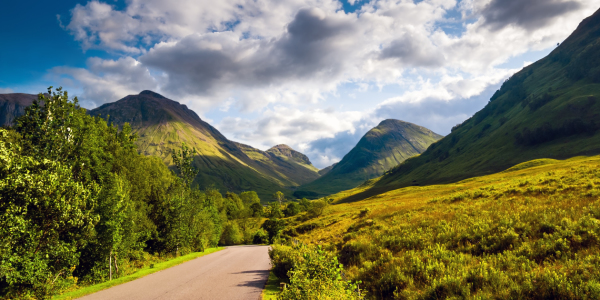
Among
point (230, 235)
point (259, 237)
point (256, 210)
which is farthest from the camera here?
point (256, 210)

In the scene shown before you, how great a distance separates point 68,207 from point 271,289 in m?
19.2

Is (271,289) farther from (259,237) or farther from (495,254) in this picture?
(259,237)

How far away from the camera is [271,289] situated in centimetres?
1869

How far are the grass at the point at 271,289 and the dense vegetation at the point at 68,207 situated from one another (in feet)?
58.8

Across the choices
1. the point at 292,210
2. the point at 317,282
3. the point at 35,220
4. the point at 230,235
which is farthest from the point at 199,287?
the point at 292,210

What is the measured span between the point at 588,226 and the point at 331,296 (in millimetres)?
13918

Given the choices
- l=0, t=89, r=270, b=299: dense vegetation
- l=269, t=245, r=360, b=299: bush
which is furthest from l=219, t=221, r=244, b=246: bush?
l=269, t=245, r=360, b=299: bush

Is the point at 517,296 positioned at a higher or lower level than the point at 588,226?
lower

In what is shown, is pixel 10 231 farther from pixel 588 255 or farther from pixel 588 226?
pixel 588 226

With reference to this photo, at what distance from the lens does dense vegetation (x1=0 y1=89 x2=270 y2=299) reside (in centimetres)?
1975

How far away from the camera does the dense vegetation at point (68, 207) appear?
19.8m

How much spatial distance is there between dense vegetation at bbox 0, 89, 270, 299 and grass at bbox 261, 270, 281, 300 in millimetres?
17918

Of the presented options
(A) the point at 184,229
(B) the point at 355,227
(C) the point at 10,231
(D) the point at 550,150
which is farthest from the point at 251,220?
(D) the point at 550,150

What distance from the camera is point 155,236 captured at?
4462 cm
